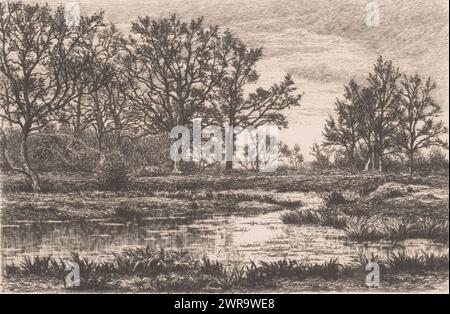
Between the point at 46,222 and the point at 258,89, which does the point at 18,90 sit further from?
the point at 258,89

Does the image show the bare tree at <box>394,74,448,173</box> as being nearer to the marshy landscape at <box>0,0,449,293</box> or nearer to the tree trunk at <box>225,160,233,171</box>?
the marshy landscape at <box>0,0,449,293</box>

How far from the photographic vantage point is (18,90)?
9.52 meters

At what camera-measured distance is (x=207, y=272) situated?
8922 millimetres

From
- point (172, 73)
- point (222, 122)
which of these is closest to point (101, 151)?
point (172, 73)

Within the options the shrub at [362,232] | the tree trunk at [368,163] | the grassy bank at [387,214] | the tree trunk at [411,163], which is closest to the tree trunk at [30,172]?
the grassy bank at [387,214]

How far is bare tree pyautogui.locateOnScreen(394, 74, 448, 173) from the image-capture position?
31.1ft

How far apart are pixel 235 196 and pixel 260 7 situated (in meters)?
2.66

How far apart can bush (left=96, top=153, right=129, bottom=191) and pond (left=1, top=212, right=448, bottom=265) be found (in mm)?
512

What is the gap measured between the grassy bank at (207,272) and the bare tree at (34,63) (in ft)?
4.90

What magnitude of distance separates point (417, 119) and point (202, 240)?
3.44 meters

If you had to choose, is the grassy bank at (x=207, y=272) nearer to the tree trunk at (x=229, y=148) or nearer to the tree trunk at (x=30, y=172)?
the tree trunk at (x=30, y=172)

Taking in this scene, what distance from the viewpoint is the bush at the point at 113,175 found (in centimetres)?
941

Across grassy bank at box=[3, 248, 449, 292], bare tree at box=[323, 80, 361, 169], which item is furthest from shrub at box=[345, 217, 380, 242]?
bare tree at box=[323, 80, 361, 169]
